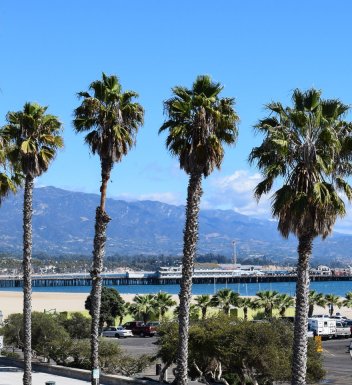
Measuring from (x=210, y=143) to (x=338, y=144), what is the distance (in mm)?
4552

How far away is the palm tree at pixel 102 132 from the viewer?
23984mm

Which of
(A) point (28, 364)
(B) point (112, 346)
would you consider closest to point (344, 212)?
(A) point (28, 364)

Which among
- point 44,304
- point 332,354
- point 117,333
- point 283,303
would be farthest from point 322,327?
point 44,304

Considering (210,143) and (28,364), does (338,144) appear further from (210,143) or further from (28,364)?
(28,364)

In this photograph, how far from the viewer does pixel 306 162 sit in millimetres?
18250

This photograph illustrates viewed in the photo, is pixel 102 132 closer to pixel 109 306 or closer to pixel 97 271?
pixel 97 271

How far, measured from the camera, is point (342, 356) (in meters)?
49.5

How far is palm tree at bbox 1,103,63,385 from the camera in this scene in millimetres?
26906

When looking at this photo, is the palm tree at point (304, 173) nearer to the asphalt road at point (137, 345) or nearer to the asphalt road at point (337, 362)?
the asphalt road at point (337, 362)

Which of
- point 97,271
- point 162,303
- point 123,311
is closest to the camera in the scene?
point 97,271

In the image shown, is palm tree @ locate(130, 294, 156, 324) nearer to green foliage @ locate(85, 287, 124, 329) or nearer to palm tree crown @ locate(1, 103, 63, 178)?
green foliage @ locate(85, 287, 124, 329)

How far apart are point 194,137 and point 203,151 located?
0.47m

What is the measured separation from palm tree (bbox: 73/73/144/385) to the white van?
4086 centimetres

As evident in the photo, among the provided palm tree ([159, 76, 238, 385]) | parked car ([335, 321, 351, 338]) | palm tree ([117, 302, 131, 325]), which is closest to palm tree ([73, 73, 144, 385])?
palm tree ([159, 76, 238, 385])
